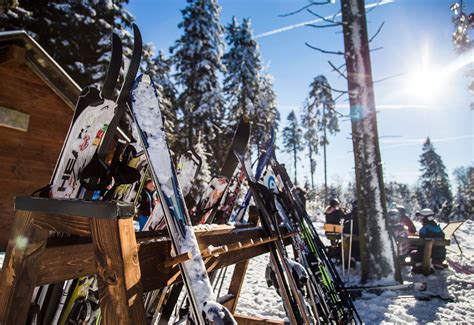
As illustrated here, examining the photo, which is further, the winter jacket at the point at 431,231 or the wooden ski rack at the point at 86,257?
the winter jacket at the point at 431,231

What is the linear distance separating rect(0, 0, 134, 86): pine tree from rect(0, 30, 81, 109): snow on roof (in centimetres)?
554

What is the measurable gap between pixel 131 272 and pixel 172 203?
1.35 feet

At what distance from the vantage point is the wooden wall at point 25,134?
5875 millimetres

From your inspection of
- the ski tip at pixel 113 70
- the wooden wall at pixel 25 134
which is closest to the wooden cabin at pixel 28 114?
the wooden wall at pixel 25 134

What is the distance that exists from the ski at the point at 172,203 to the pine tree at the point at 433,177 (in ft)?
161

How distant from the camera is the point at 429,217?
24.1 feet

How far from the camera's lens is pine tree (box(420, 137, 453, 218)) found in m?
44.0

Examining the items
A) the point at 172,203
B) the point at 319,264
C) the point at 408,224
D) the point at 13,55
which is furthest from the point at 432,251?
the point at 13,55

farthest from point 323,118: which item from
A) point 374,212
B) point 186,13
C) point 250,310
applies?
point 250,310

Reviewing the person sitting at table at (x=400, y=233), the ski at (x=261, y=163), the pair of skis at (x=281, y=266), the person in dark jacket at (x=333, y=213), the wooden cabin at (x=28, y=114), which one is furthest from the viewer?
the person in dark jacket at (x=333, y=213)

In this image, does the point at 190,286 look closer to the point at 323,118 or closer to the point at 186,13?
the point at 186,13

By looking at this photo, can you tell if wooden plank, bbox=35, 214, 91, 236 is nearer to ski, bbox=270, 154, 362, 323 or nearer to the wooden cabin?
ski, bbox=270, 154, 362, 323

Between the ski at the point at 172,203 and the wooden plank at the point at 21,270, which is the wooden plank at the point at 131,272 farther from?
the wooden plank at the point at 21,270

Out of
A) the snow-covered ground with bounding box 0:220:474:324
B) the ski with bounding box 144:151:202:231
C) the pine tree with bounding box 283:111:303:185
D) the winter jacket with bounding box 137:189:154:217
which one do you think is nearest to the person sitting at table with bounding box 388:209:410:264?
the snow-covered ground with bounding box 0:220:474:324
